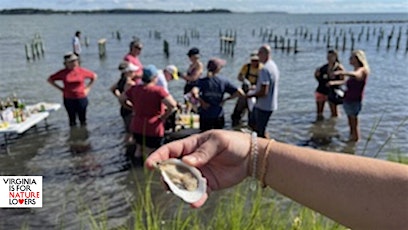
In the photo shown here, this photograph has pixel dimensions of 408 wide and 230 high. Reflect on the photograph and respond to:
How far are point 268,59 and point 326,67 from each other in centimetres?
315

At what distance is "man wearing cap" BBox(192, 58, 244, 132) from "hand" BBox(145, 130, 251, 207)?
613cm

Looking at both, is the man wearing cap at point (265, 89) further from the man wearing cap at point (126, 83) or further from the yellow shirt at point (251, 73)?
the man wearing cap at point (126, 83)

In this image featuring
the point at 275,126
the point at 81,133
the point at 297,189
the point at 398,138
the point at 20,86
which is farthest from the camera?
the point at 20,86

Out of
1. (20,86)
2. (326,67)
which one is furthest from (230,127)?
(20,86)

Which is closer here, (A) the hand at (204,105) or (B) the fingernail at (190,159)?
(B) the fingernail at (190,159)

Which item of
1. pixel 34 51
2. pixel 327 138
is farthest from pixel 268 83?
pixel 34 51

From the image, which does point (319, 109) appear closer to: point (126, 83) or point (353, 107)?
point (353, 107)

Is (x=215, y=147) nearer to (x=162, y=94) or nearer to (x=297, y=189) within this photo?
(x=297, y=189)

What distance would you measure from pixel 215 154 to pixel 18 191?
361 cm

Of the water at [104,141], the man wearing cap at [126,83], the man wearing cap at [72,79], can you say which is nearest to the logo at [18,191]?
the water at [104,141]

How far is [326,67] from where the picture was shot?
428 inches

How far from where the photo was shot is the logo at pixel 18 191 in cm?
427

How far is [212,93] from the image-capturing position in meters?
7.85

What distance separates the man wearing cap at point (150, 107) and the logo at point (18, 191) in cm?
221
